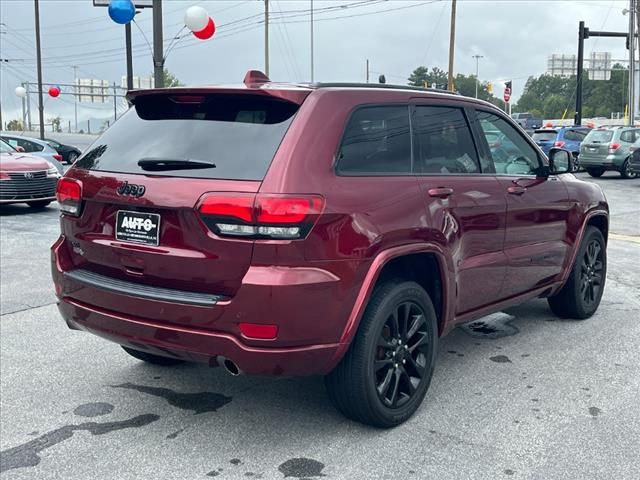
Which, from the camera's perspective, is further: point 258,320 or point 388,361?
point 388,361

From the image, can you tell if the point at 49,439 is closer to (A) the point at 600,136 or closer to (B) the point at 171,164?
(B) the point at 171,164

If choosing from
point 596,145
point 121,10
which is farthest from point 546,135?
point 121,10

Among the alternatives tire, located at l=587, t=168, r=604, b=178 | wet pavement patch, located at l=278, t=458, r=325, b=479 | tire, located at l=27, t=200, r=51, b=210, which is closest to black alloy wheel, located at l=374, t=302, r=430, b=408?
wet pavement patch, located at l=278, t=458, r=325, b=479

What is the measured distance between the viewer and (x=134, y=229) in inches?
137

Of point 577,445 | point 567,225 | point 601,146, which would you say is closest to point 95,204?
point 577,445

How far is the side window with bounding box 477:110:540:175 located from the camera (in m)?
4.69

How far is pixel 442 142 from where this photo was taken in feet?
13.9

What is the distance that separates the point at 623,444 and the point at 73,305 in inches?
115

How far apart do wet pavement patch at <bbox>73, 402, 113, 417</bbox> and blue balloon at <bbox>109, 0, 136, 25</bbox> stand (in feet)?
40.3

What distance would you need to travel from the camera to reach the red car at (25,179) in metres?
12.4

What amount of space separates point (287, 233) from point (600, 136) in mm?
20865

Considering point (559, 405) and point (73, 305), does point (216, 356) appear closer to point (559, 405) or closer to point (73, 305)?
point (73, 305)

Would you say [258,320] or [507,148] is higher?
[507,148]

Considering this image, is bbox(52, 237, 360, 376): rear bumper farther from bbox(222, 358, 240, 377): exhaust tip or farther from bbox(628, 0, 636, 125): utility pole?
bbox(628, 0, 636, 125): utility pole
